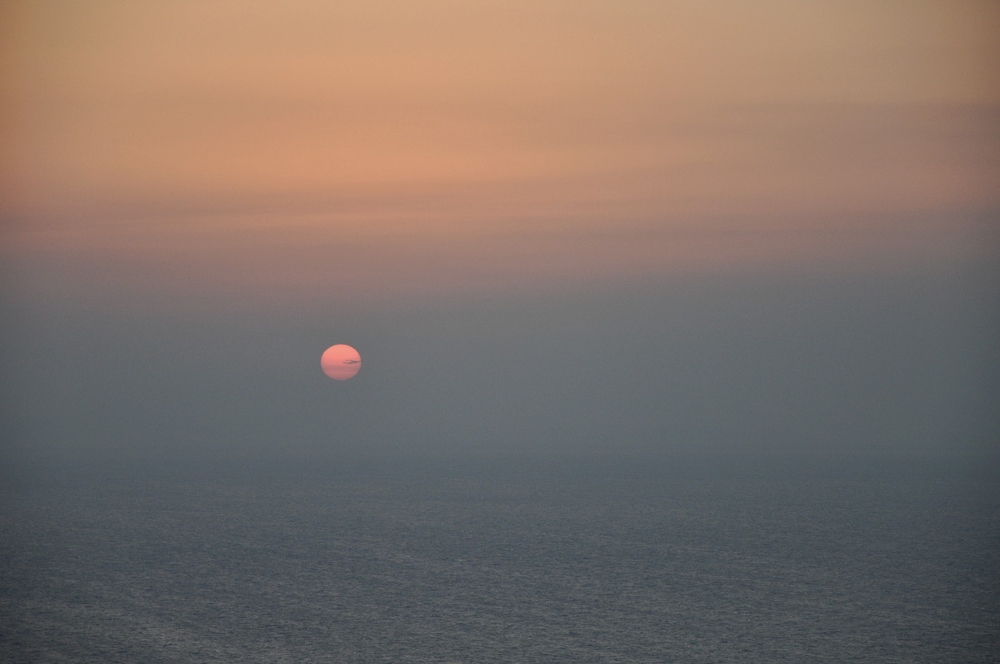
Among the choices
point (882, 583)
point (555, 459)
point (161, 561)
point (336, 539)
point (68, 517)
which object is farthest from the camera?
point (555, 459)

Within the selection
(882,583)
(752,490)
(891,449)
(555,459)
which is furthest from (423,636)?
(891,449)

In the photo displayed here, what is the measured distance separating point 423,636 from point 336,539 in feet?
67.3

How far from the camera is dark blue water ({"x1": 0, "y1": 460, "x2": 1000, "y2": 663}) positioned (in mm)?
22922

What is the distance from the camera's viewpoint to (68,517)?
182 ft

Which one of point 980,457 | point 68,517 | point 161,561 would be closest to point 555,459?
point 980,457

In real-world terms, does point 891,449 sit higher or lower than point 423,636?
higher

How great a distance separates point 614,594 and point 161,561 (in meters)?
17.7

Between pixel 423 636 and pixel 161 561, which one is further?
pixel 161 561

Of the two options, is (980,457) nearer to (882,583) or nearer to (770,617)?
(882,583)

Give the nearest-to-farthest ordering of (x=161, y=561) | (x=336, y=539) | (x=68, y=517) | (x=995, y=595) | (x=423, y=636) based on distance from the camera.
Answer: (x=423, y=636) → (x=995, y=595) → (x=161, y=561) → (x=336, y=539) → (x=68, y=517)

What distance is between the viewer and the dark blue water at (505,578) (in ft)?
75.2

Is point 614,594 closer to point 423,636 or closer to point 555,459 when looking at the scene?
point 423,636

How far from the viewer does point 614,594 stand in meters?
29.5

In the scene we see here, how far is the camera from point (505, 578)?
1283 inches
